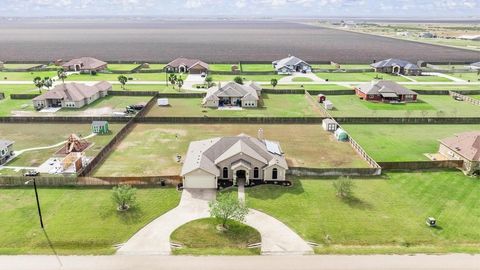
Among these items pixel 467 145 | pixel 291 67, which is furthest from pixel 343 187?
pixel 291 67

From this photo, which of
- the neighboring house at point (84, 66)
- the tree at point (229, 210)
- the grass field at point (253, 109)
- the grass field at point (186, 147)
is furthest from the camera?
the neighboring house at point (84, 66)

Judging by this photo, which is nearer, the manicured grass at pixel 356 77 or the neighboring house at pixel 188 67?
the manicured grass at pixel 356 77

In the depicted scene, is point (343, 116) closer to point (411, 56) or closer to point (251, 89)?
point (251, 89)

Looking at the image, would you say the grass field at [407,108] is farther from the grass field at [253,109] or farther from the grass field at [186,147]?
the grass field at [186,147]

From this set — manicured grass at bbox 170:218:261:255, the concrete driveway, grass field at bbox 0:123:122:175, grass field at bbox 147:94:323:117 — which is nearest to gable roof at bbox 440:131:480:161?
grass field at bbox 147:94:323:117

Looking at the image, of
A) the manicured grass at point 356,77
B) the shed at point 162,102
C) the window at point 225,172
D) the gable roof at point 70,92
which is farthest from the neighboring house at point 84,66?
the window at point 225,172

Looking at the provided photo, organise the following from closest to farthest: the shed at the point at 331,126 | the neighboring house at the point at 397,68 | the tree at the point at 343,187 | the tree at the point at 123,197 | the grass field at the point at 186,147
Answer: the tree at the point at 123,197 < the tree at the point at 343,187 < the grass field at the point at 186,147 < the shed at the point at 331,126 < the neighboring house at the point at 397,68

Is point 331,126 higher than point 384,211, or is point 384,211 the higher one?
point 331,126

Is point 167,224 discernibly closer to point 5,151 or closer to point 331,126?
point 5,151
